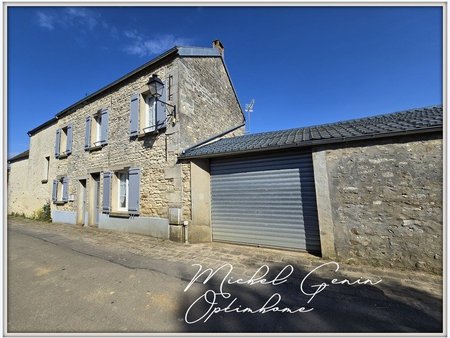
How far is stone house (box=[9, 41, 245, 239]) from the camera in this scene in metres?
6.89

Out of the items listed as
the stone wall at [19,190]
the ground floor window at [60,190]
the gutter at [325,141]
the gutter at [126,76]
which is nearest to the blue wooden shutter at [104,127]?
the gutter at [126,76]

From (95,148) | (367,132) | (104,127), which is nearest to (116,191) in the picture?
(95,148)

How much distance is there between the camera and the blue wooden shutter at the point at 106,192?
27.0 ft

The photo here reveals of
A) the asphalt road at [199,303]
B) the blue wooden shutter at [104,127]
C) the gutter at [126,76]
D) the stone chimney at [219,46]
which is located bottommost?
the asphalt road at [199,303]

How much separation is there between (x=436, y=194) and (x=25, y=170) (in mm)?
20705

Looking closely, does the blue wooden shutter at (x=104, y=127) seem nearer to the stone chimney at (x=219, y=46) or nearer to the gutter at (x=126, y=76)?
the gutter at (x=126, y=76)

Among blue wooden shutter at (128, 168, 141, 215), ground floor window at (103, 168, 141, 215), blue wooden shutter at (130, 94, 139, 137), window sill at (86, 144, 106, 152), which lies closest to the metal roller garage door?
blue wooden shutter at (128, 168, 141, 215)

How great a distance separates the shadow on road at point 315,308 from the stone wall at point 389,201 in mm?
791

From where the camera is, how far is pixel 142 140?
770 centimetres

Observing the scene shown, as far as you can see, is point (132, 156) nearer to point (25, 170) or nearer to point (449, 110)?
point (449, 110)

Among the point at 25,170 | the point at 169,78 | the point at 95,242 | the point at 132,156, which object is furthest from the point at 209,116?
the point at 25,170

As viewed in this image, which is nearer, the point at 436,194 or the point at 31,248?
the point at 436,194

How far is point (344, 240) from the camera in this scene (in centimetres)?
431

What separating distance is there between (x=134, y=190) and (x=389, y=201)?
7203mm
